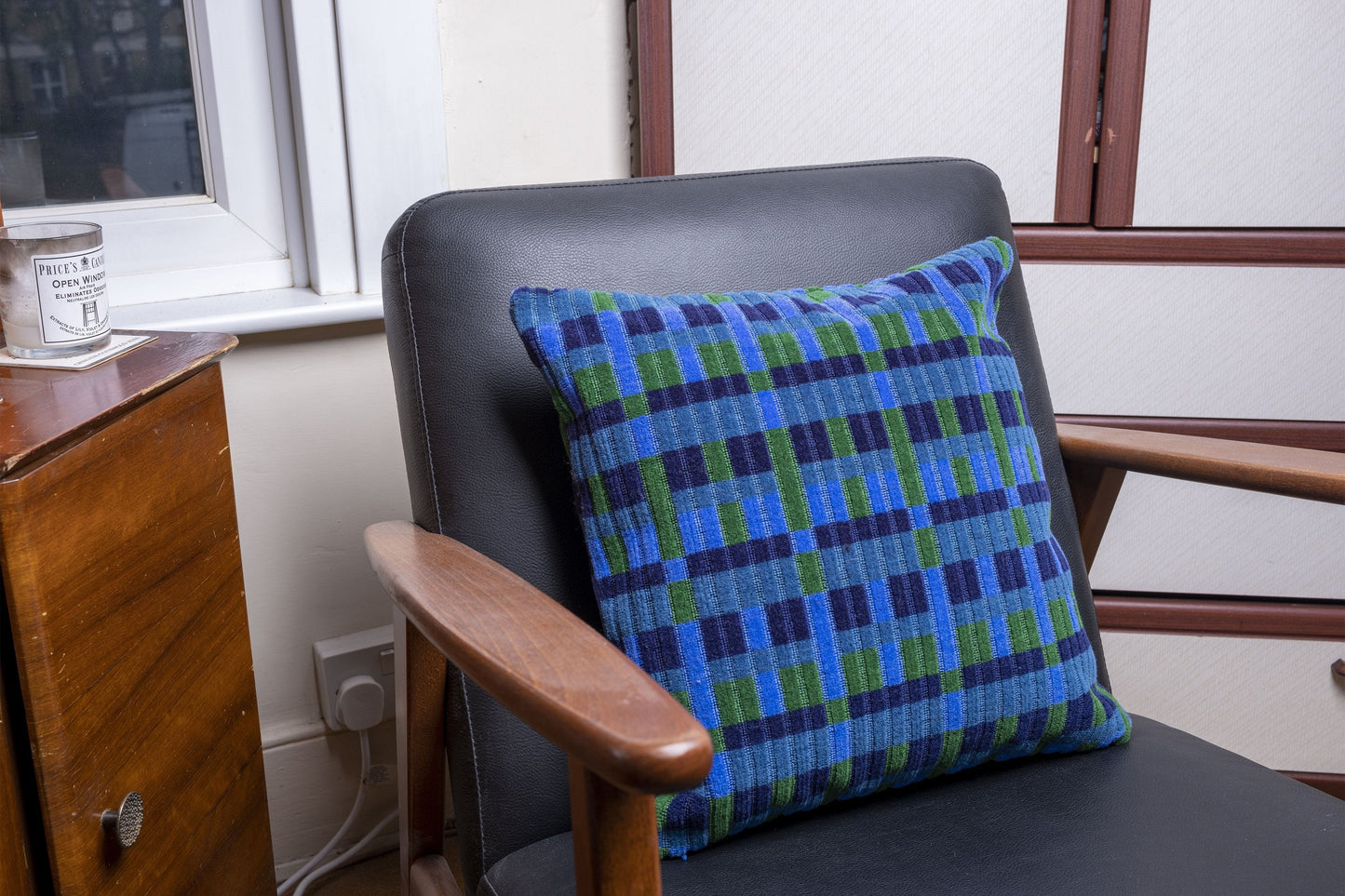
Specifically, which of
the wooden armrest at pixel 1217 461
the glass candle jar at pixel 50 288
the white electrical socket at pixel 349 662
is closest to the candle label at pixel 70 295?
the glass candle jar at pixel 50 288

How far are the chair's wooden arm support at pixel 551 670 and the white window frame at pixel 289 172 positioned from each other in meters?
Result: 0.57

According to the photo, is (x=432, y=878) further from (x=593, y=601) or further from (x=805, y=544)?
(x=805, y=544)

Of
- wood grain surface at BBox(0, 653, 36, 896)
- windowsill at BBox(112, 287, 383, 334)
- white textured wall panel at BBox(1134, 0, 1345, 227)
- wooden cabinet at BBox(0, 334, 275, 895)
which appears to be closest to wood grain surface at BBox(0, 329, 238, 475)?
wooden cabinet at BBox(0, 334, 275, 895)

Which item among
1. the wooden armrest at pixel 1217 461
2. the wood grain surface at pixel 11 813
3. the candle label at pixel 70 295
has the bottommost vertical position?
the wood grain surface at pixel 11 813

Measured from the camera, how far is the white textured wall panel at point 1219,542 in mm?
1310

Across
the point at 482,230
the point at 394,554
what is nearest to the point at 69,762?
the point at 394,554

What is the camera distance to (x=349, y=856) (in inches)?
52.0

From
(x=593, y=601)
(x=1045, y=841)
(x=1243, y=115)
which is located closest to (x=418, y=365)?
(x=593, y=601)

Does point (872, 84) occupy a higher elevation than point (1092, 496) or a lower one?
higher

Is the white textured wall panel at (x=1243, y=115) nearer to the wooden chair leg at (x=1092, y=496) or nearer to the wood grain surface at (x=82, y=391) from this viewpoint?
the wooden chair leg at (x=1092, y=496)

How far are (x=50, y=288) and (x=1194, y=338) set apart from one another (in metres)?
1.14

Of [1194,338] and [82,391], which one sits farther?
[1194,338]

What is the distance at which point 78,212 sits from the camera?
3.92ft

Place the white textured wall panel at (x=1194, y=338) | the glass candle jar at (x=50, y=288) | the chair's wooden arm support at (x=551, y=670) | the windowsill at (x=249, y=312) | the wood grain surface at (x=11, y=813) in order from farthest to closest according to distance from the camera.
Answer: the white textured wall panel at (x=1194, y=338) → the windowsill at (x=249, y=312) → the glass candle jar at (x=50, y=288) → the wood grain surface at (x=11, y=813) → the chair's wooden arm support at (x=551, y=670)
